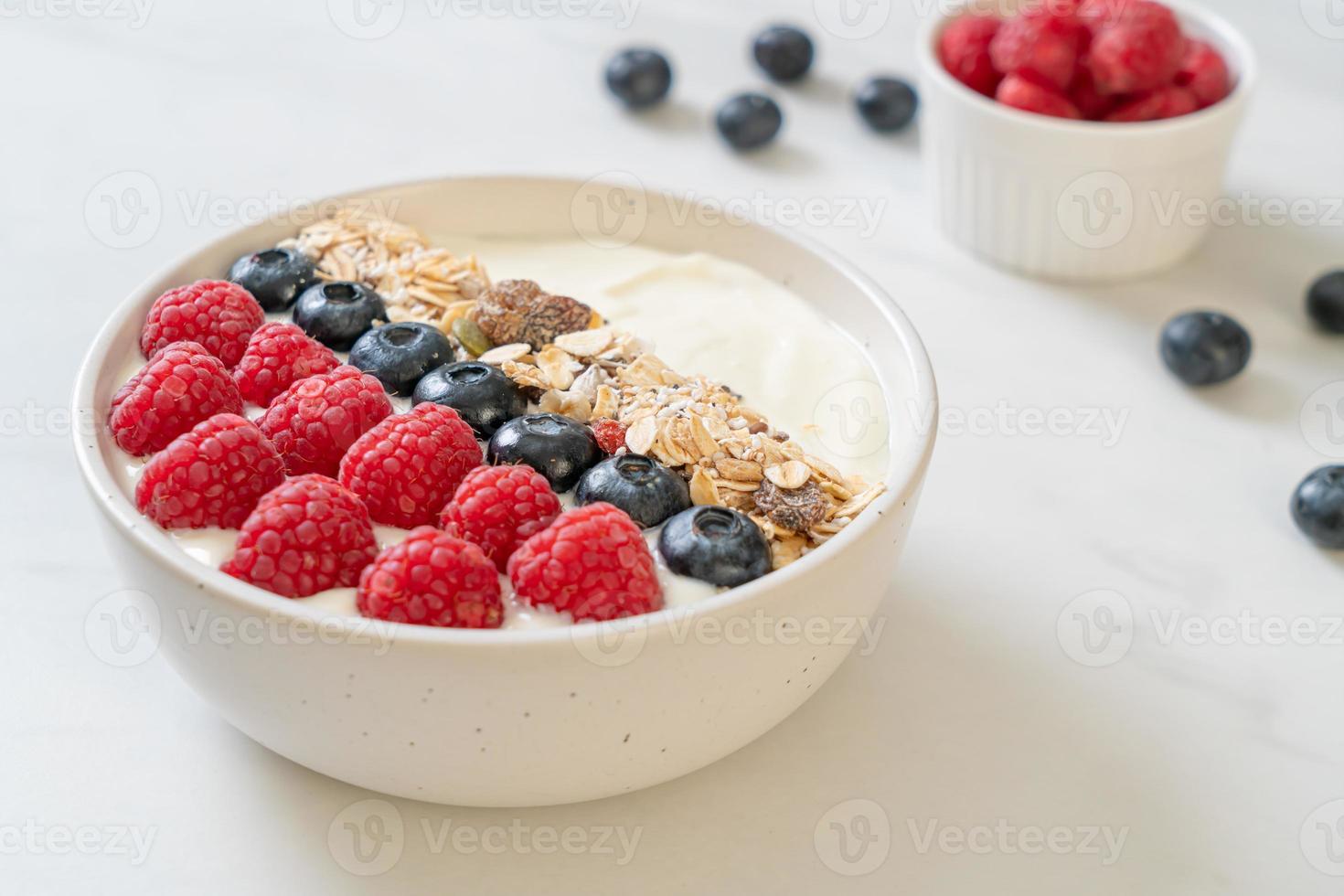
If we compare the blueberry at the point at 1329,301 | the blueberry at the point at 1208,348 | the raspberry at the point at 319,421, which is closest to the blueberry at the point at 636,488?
the raspberry at the point at 319,421

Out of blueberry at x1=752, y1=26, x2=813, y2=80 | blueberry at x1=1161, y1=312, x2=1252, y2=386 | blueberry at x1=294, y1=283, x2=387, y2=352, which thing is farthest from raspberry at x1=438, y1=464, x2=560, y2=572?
blueberry at x1=752, y1=26, x2=813, y2=80

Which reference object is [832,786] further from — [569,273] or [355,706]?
[569,273]

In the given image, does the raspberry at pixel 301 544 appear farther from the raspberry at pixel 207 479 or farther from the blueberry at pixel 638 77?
the blueberry at pixel 638 77

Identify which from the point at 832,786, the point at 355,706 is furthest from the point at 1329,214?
the point at 355,706

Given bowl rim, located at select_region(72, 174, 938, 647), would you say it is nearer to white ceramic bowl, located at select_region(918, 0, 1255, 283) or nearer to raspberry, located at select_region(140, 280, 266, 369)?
raspberry, located at select_region(140, 280, 266, 369)

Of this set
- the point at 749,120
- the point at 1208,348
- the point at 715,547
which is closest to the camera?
the point at 715,547

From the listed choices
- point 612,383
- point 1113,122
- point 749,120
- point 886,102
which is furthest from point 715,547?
point 886,102

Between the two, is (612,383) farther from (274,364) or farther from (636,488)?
(274,364)
